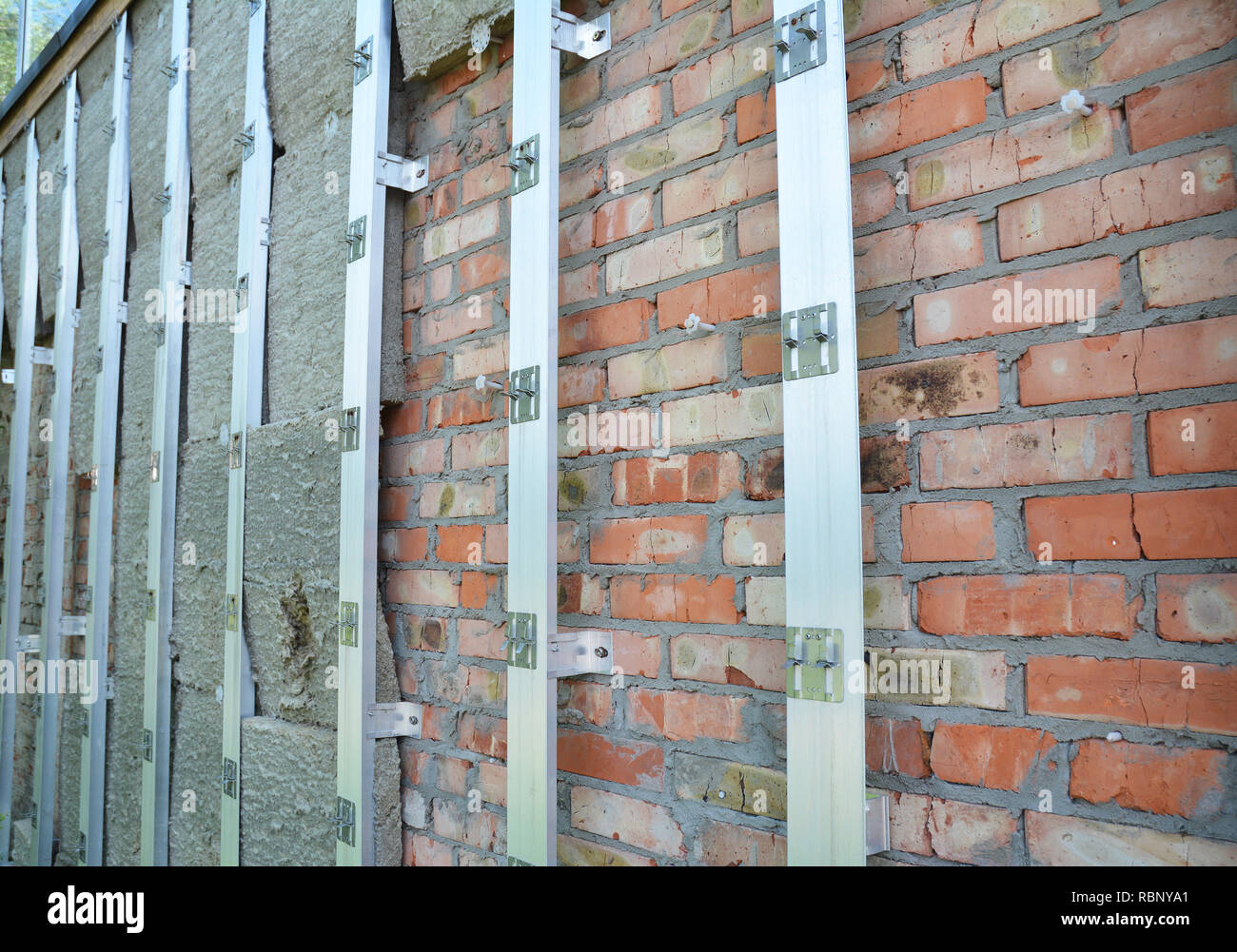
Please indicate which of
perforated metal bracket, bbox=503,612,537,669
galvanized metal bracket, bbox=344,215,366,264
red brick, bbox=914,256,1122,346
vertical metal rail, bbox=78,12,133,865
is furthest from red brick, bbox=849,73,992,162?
vertical metal rail, bbox=78,12,133,865

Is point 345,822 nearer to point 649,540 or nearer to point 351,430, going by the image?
point 351,430

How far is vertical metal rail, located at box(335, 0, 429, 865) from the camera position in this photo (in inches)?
73.9

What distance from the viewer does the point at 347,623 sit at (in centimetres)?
191

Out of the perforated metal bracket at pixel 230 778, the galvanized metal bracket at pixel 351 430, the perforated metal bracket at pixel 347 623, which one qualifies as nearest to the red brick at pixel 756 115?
the galvanized metal bracket at pixel 351 430

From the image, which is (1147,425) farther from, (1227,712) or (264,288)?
(264,288)

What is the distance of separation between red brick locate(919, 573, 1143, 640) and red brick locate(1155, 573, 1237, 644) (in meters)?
0.03

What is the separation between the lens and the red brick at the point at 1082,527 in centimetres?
102

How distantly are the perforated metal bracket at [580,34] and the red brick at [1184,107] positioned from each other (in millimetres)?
901

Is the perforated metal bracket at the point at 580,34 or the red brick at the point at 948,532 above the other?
the perforated metal bracket at the point at 580,34

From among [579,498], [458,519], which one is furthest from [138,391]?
[579,498]

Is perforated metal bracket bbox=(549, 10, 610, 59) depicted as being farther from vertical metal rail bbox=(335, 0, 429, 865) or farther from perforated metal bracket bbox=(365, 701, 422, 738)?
perforated metal bracket bbox=(365, 701, 422, 738)

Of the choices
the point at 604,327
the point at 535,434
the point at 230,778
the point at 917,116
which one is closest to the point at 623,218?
the point at 604,327

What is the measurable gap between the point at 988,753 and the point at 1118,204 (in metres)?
0.63

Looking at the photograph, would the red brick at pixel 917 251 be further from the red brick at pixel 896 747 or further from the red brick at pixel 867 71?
the red brick at pixel 896 747
